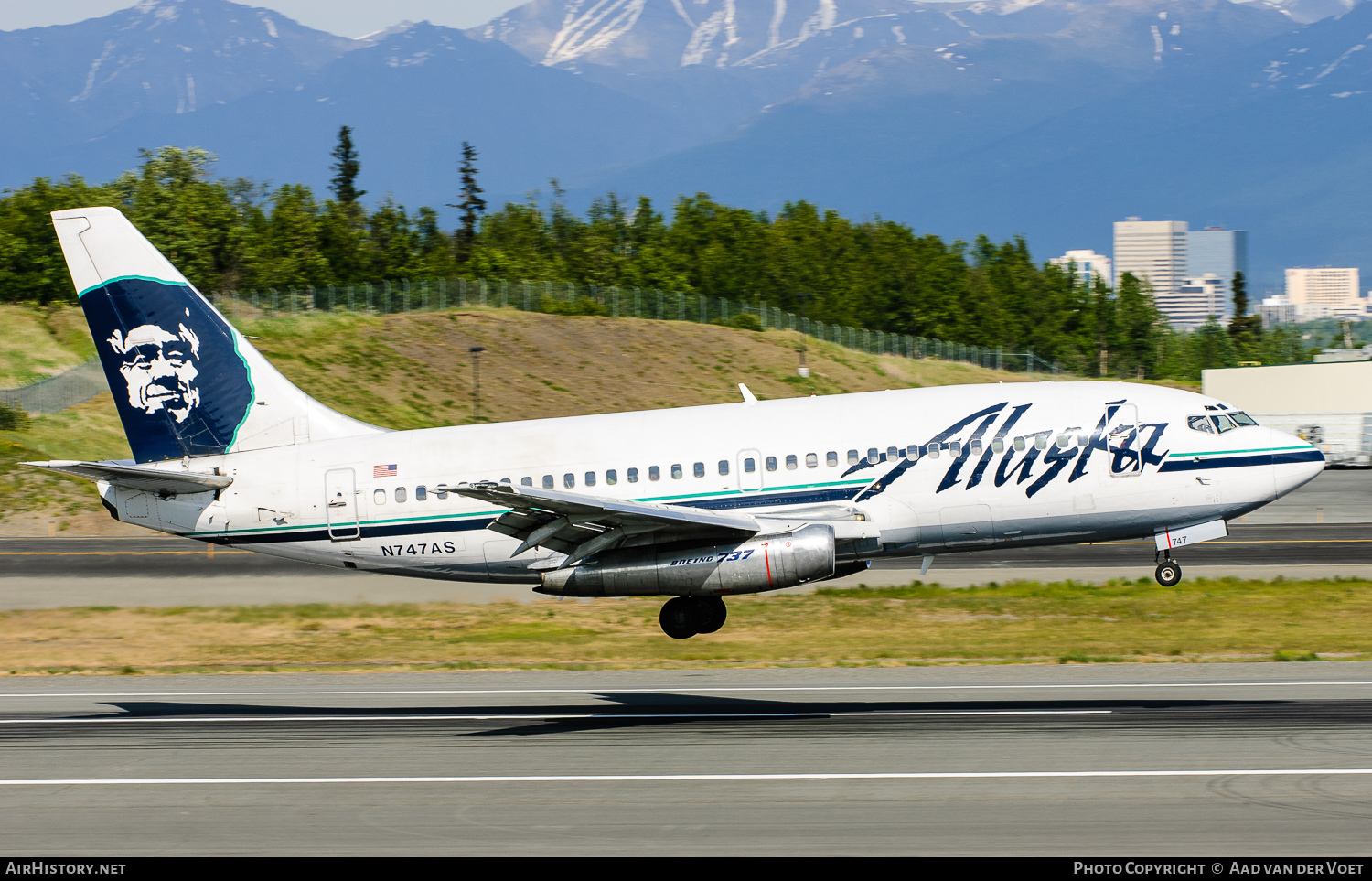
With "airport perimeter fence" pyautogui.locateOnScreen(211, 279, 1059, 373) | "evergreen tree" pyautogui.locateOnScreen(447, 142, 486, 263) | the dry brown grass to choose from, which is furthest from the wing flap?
"evergreen tree" pyautogui.locateOnScreen(447, 142, 486, 263)

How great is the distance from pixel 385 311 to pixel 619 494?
9519 centimetres

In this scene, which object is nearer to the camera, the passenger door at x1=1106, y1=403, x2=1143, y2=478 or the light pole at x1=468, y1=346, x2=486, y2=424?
the passenger door at x1=1106, y1=403, x2=1143, y2=478

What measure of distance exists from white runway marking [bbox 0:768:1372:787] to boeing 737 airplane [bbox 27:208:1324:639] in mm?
6374

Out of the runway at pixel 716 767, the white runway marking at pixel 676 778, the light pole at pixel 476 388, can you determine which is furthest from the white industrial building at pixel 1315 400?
the white runway marking at pixel 676 778

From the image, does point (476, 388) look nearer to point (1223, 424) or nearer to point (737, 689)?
point (737, 689)

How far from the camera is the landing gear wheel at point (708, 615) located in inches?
1075

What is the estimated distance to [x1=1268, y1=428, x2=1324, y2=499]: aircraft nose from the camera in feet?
85.6

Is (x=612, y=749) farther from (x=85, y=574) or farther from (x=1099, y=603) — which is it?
(x=85, y=574)

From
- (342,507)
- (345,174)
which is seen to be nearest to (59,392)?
(342,507)

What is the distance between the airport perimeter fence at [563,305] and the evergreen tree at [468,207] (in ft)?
115

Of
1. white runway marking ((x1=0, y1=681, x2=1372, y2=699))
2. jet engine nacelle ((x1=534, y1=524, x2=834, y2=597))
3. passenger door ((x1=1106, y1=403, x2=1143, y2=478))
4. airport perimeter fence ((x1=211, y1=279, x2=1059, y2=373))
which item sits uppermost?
airport perimeter fence ((x1=211, y1=279, x2=1059, y2=373))

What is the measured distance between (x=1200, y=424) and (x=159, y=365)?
21.4 meters

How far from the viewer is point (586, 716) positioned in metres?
24.0

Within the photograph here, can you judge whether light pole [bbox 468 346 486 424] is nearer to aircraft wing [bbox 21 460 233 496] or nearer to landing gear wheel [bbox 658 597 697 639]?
aircraft wing [bbox 21 460 233 496]
